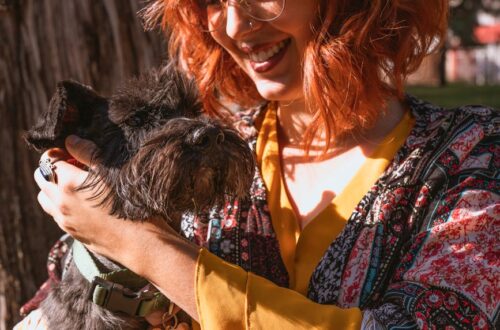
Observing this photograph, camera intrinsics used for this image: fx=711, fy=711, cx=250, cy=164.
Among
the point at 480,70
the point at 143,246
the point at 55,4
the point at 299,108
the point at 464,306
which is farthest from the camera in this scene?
the point at 480,70

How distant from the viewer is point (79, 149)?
9.48 feet

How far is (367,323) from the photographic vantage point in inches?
94.2

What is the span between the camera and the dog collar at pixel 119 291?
2.74 meters

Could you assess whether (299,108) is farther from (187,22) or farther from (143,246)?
(143,246)

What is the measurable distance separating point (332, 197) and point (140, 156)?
32.1 inches

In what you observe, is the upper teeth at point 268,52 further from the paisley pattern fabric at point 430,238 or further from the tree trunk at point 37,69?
the tree trunk at point 37,69

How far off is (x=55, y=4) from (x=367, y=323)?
95.2 inches

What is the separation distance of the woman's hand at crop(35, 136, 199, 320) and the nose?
0.76 meters

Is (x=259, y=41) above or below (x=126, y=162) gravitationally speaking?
above

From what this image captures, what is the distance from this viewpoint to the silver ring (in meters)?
2.85

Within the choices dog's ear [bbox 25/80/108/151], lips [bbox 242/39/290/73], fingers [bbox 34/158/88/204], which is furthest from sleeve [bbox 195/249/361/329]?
lips [bbox 242/39/290/73]

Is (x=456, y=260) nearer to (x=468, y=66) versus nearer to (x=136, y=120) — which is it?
(x=136, y=120)

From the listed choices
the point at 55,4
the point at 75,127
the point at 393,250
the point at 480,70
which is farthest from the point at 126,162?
the point at 480,70

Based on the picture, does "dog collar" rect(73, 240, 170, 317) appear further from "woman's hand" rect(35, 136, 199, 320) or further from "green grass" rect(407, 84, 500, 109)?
"green grass" rect(407, 84, 500, 109)
